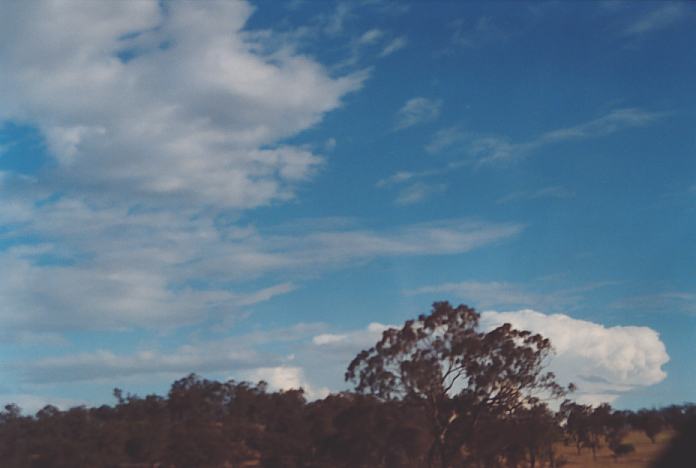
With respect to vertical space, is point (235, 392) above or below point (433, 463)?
above

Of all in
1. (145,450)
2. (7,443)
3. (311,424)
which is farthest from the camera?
(311,424)

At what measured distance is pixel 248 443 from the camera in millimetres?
57281

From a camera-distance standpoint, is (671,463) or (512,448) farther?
(512,448)

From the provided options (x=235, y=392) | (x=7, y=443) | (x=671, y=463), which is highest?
(x=235, y=392)

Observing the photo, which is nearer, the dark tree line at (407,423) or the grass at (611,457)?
the dark tree line at (407,423)

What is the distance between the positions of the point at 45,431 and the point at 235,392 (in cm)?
2371

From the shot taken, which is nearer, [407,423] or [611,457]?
[407,423]

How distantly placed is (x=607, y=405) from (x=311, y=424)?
32.4m

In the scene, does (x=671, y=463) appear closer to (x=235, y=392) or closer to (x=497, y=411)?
(x=497, y=411)

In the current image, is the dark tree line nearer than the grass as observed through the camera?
Yes

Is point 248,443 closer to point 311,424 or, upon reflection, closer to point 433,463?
point 311,424

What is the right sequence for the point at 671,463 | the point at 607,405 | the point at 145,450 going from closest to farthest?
the point at 671,463
the point at 145,450
the point at 607,405

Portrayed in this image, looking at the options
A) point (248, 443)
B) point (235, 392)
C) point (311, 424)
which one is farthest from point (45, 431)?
point (235, 392)

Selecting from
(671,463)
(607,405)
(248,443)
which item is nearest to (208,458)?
(248,443)
